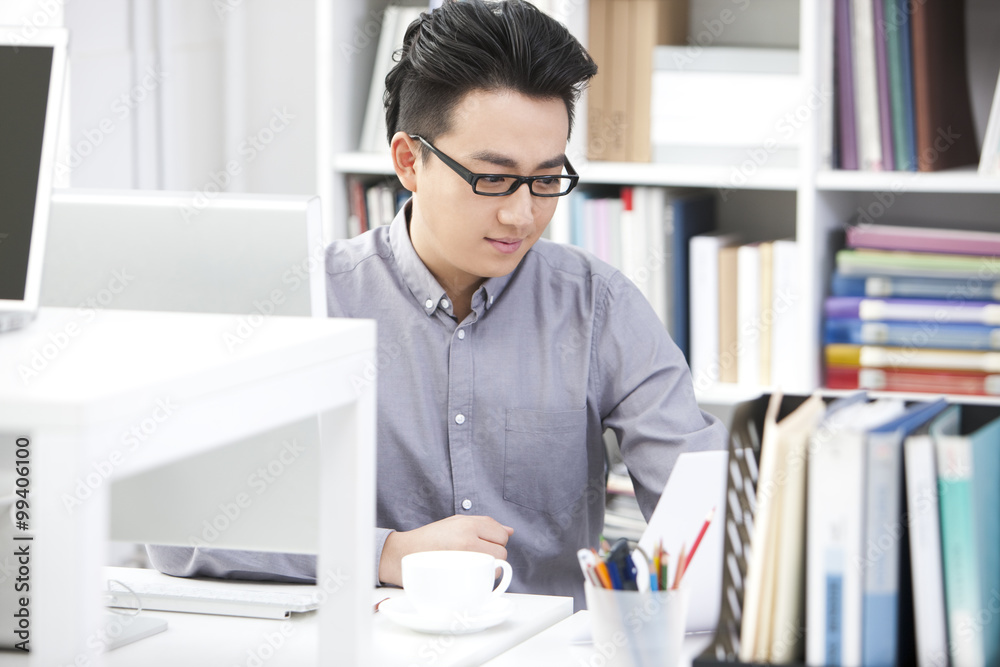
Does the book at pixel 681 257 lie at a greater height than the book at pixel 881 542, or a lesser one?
greater

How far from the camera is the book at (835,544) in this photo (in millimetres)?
803

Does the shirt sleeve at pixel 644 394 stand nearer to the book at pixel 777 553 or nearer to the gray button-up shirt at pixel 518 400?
the gray button-up shirt at pixel 518 400

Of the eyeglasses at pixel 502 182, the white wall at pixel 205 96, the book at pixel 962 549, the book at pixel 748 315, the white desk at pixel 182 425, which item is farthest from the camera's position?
the white wall at pixel 205 96

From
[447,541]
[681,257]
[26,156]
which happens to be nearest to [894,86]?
[681,257]

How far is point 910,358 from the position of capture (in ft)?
7.10

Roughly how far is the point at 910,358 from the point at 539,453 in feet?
2.95

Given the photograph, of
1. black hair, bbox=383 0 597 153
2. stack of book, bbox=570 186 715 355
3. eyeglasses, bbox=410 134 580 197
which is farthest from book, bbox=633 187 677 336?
eyeglasses, bbox=410 134 580 197

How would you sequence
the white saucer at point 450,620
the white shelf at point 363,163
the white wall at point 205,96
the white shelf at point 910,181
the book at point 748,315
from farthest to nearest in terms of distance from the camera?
1. the white wall at point 205,96
2. the white shelf at point 363,163
3. the book at point 748,315
4. the white shelf at point 910,181
5. the white saucer at point 450,620

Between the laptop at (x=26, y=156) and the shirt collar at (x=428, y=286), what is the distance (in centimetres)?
79

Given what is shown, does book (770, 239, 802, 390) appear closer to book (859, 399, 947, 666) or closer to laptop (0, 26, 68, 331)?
book (859, 399, 947, 666)

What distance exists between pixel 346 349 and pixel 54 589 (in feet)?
0.99

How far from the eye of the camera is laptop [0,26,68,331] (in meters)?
0.90

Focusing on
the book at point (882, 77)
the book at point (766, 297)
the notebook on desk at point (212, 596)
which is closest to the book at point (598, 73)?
the book at point (766, 297)

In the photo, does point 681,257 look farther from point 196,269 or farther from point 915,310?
point 196,269
